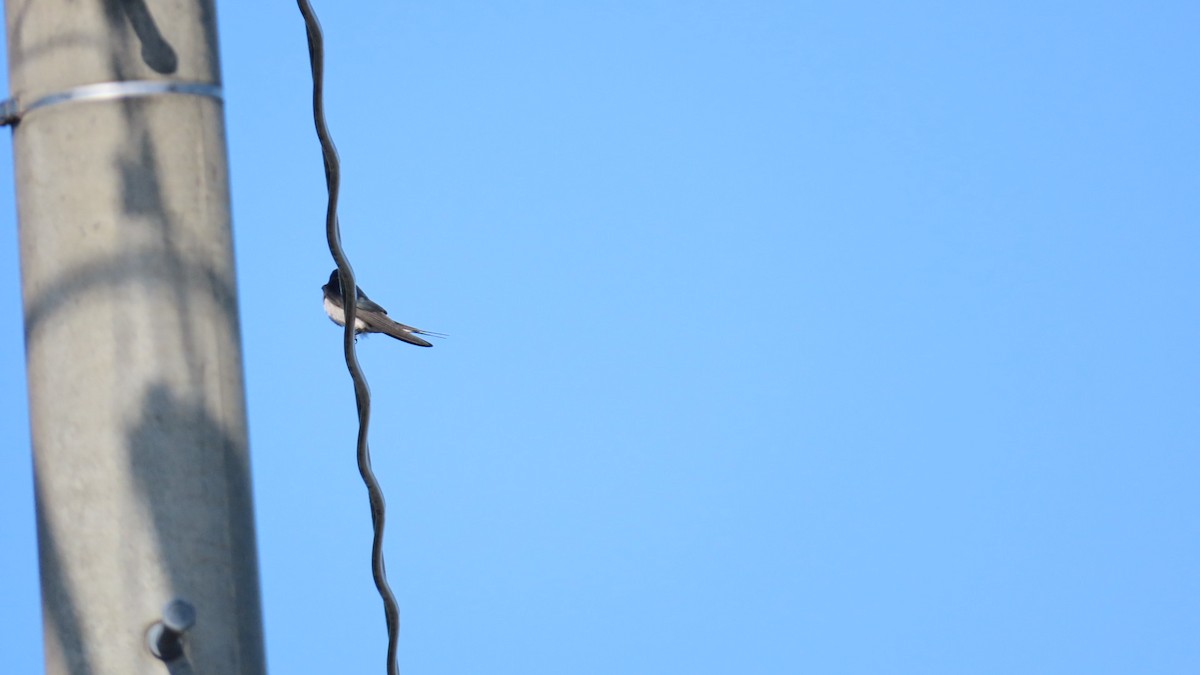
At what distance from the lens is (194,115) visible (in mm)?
2363

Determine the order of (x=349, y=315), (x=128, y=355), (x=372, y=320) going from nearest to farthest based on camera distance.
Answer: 1. (x=128, y=355)
2. (x=349, y=315)
3. (x=372, y=320)

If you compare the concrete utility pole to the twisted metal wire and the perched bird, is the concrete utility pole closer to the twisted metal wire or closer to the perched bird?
the twisted metal wire

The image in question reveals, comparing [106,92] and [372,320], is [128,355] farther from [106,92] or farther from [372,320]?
[372,320]

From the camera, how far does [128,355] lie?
87.0 inches

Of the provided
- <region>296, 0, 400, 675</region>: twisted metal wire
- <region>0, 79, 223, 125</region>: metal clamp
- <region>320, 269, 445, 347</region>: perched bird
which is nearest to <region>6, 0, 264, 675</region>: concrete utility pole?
<region>0, 79, 223, 125</region>: metal clamp

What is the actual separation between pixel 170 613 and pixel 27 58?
2.99ft

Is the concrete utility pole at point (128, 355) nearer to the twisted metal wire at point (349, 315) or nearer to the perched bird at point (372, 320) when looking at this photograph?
the twisted metal wire at point (349, 315)

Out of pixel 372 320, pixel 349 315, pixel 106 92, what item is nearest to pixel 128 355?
pixel 106 92

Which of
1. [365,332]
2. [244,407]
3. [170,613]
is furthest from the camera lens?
[365,332]

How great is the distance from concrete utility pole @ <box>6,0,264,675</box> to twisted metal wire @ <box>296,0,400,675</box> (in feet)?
1.68

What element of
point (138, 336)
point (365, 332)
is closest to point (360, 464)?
point (138, 336)

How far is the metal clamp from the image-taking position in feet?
7.52

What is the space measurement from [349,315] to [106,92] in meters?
0.78

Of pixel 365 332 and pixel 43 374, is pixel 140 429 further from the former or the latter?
pixel 365 332
